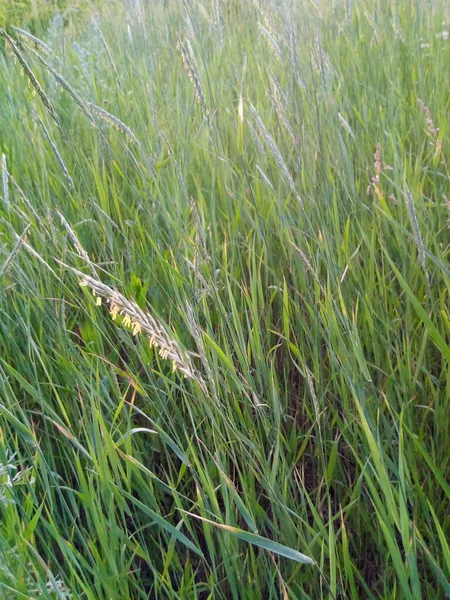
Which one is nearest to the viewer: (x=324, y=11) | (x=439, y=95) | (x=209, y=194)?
(x=209, y=194)

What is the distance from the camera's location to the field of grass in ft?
2.74

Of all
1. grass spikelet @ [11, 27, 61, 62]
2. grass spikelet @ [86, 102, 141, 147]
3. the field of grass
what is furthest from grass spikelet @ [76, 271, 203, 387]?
grass spikelet @ [11, 27, 61, 62]

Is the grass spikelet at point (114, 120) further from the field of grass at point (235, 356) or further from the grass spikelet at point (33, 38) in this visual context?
the grass spikelet at point (33, 38)

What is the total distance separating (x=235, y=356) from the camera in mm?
1254

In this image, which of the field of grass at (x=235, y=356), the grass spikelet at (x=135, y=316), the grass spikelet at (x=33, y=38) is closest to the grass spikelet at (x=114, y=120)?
the field of grass at (x=235, y=356)

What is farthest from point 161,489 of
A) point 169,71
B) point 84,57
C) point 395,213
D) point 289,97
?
point 84,57

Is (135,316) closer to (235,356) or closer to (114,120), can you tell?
(114,120)

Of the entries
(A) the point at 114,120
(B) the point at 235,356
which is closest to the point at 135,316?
(A) the point at 114,120

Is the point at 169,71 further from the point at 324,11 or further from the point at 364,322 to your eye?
the point at 364,322

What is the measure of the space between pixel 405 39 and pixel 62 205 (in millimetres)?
1462

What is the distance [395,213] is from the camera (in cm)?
143

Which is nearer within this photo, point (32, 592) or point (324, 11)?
point (32, 592)

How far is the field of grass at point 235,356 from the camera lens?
0.83 metres

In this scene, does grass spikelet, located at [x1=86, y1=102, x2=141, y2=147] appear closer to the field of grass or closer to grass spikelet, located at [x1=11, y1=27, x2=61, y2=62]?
the field of grass
